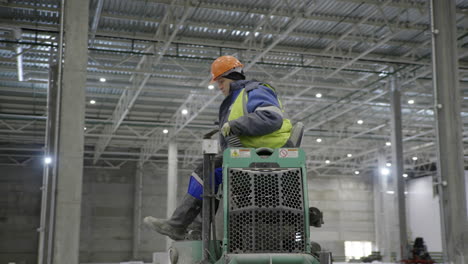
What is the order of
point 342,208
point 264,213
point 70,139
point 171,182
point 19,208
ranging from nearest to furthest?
1. point 264,213
2. point 70,139
3. point 171,182
4. point 19,208
5. point 342,208

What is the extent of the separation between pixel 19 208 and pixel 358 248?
2608 centimetres

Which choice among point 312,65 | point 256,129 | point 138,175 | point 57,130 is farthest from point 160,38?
point 138,175

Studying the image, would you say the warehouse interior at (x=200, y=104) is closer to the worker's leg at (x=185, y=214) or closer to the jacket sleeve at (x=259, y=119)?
the worker's leg at (x=185, y=214)

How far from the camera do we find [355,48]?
21.9 meters

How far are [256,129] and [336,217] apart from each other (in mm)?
42364

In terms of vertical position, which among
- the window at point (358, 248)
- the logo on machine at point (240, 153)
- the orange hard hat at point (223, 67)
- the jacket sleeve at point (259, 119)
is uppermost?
the orange hard hat at point (223, 67)

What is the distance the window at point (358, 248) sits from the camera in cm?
4541

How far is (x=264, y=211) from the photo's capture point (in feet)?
14.3

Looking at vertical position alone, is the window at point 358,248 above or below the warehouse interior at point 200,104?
below

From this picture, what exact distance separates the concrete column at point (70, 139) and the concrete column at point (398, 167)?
15417 millimetres

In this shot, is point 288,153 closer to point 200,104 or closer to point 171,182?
point 200,104

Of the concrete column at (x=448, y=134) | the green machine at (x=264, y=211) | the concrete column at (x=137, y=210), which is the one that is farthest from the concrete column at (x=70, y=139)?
the concrete column at (x=137, y=210)

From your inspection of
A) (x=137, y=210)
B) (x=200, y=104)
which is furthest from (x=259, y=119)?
(x=137, y=210)

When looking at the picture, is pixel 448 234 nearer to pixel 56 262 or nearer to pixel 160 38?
pixel 56 262
